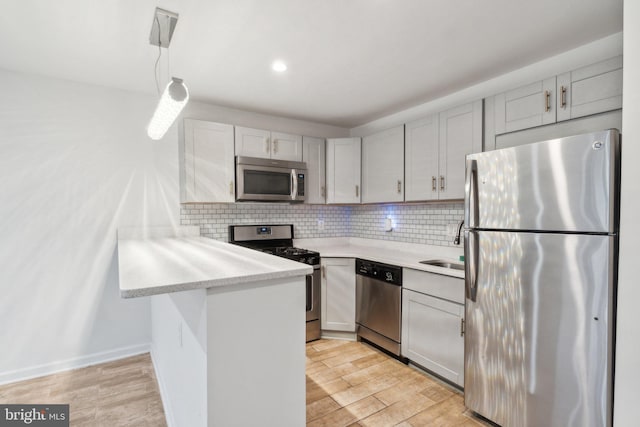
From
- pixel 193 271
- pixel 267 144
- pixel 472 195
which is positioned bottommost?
pixel 193 271

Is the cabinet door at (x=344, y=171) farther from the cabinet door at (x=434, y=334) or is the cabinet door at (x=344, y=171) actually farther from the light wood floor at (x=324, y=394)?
the light wood floor at (x=324, y=394)

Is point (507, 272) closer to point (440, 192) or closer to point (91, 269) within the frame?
point (440, 192)

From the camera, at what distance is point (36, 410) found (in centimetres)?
212

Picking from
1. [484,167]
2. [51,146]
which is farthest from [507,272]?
[51,146]

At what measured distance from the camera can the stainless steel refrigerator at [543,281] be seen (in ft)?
4.84

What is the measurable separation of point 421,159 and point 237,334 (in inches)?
91.1

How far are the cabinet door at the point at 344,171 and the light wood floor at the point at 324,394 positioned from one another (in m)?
1.69

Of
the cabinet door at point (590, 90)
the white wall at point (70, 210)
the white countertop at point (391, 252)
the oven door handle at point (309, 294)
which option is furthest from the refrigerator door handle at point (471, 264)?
the white wall at point (70, 210)

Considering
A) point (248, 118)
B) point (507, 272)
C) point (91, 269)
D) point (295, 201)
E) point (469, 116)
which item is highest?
point (248, 118)

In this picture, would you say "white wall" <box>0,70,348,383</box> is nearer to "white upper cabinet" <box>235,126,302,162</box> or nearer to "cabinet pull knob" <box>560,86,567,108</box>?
"white upper cabinet" <box>235,126,302,162</box>

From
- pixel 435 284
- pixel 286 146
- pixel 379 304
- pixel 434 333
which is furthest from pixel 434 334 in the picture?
pixel 286 146

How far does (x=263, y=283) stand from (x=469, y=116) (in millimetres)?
2166

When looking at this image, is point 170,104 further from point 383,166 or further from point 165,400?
point 383,166

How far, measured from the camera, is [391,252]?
11.3ft
